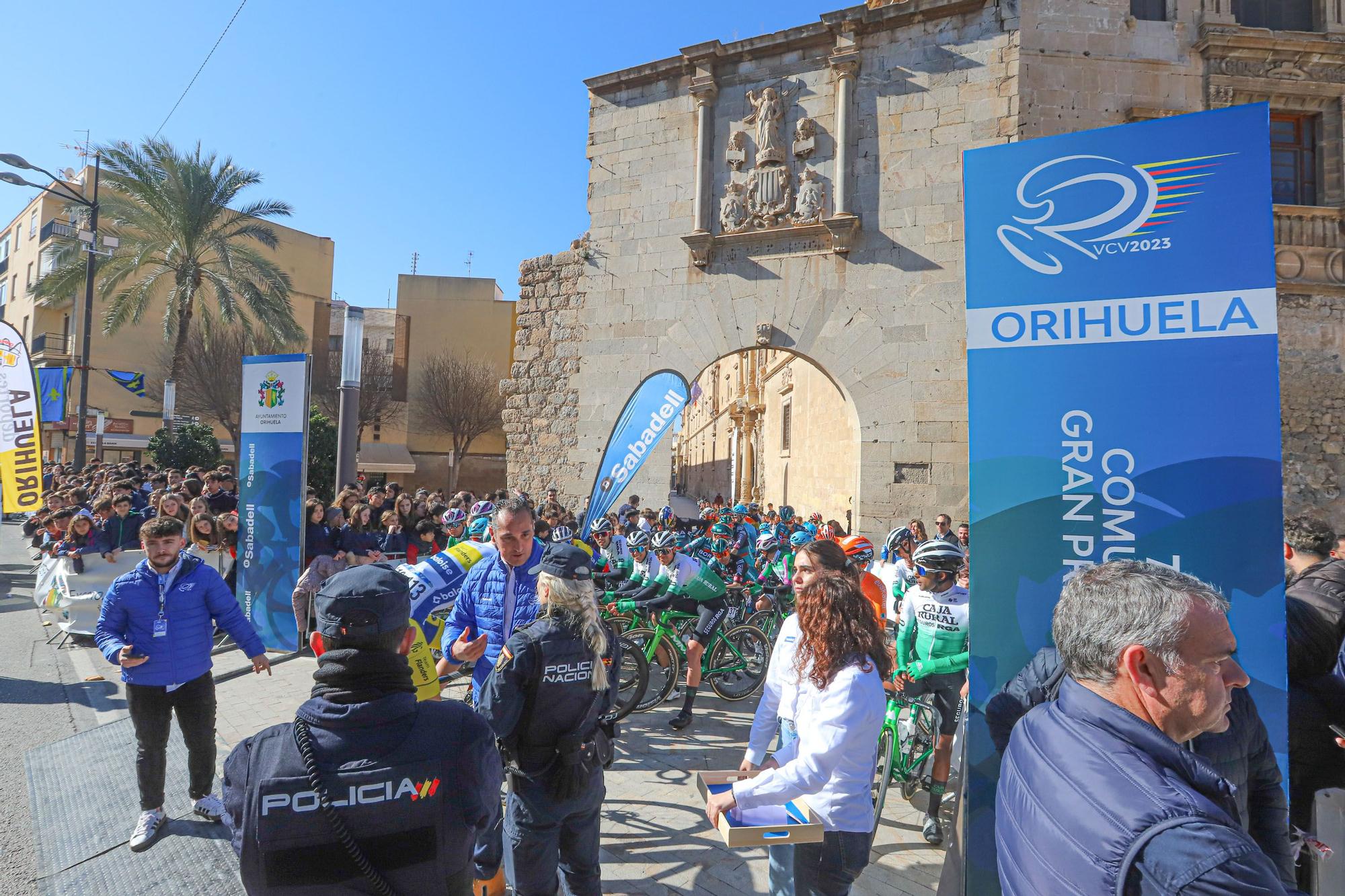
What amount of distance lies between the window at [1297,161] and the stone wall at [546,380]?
12494mm

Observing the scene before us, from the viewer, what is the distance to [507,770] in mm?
2812

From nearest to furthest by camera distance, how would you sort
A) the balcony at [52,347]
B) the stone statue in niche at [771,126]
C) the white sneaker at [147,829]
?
the white sneaker at [147,829] → the stone statue in niche at [771,126] → the balcony at [52,347]

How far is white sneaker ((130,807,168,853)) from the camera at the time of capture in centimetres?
390

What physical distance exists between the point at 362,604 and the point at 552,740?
1.27 meters

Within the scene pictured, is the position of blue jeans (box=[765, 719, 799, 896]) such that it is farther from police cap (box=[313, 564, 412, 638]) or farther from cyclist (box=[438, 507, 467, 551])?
cyclist (box=[438, 507, 467, 551])

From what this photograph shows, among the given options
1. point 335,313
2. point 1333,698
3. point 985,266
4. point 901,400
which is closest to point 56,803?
point 985,266

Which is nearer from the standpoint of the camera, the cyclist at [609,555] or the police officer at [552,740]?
the police officer at [552,740]

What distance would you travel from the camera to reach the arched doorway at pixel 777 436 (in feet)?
53.4

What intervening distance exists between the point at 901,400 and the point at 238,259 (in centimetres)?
1908

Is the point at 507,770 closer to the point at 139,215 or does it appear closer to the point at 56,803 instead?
the point at 56,803

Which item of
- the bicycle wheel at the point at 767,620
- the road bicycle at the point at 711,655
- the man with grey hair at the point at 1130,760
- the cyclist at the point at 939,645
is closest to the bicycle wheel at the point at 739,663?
the road bicycle at the point at 711,655

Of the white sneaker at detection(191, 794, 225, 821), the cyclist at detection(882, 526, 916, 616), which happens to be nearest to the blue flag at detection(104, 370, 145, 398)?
the white sneaker at detection(191, 794, 225, 821)

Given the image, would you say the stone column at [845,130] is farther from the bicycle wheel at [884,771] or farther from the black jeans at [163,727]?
the black jeans at [163,727]

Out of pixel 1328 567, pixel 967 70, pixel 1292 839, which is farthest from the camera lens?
pixel 967 70
